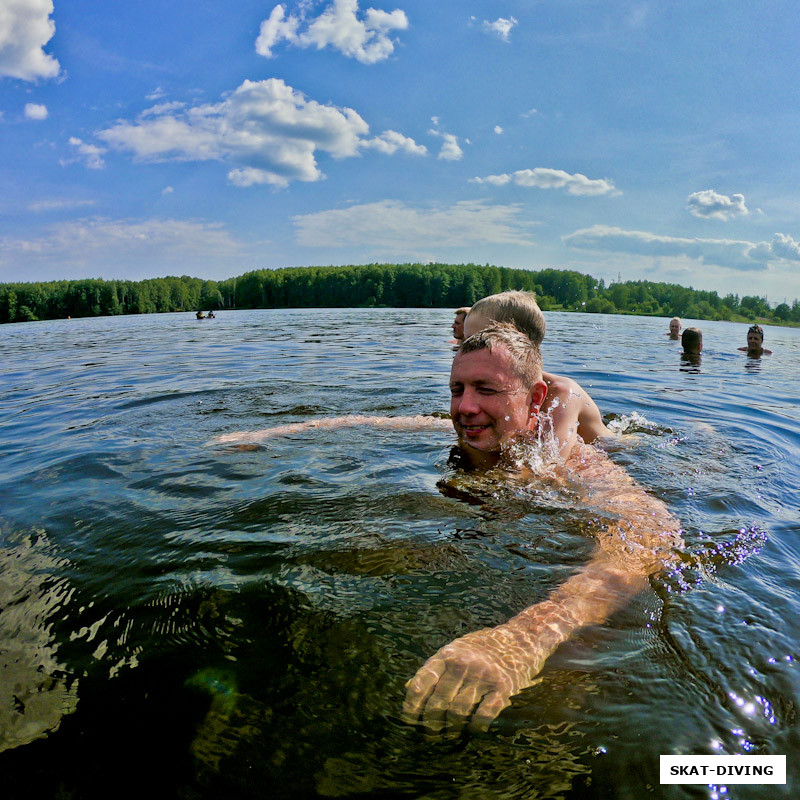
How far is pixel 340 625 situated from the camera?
2.16 meters

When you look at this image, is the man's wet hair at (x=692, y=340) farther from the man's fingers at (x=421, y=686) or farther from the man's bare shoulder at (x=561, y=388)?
the man's fingers at (x=421, y=686)

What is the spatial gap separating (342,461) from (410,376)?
582 centimetres

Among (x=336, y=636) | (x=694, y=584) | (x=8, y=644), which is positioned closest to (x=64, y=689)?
(x=8, y=644)

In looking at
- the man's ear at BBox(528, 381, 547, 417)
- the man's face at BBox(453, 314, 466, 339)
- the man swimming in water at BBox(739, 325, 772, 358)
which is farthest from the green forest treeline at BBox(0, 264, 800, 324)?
the man's ear at BBox(528, 381, 547, 417)

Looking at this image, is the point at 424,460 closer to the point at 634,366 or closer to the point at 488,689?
the point at 488,689

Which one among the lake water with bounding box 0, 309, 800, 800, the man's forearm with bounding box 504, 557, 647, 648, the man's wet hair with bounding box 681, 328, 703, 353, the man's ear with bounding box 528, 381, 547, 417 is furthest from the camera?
the man's wet hair with bounding box 681, 328, 703, 353

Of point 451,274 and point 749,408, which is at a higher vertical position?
point 451,274

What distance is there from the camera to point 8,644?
206 centimetres

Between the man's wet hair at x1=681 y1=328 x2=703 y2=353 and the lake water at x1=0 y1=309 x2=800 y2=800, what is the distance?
12946mm

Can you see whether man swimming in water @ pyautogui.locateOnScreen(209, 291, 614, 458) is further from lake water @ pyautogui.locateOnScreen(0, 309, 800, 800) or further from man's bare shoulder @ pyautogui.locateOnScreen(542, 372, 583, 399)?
lake water @ pyautogui.locateOnScreen(0, 309, 800, 800)

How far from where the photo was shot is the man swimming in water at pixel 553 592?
1.76 meters

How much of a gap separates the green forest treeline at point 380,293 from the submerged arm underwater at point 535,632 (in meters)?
118

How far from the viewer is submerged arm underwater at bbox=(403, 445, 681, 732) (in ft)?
5.69

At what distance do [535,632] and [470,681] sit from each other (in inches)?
16.1
